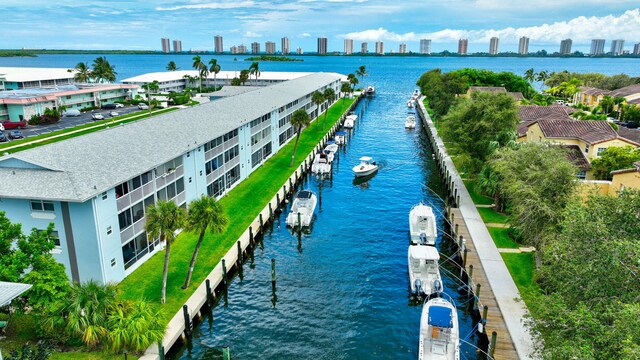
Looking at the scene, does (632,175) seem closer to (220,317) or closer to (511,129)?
(511,129)

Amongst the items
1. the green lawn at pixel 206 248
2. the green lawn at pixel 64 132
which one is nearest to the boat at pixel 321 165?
the green lawn at pixel 206 248

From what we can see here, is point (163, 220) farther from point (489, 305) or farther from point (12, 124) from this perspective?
point (12, 124)

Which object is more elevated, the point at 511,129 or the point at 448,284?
the point at 511,129

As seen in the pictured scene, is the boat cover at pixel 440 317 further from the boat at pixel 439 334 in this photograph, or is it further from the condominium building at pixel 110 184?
the condominium building at pixel 110 184

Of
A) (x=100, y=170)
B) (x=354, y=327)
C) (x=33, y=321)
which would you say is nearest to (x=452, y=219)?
(x=354, y=327)

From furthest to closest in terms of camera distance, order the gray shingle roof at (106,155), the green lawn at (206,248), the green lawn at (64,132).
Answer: the green lawn at (64,132)
the green lawn at (206,248)
the gray shingle roof at (106,155)

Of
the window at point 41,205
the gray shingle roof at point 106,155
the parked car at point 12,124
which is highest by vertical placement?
the gray shingle roof at point 106,155

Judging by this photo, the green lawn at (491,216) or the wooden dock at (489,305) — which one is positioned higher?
the green lawn at (491,216)

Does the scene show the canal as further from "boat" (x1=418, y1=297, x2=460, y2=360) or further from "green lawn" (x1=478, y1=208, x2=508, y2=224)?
"green lawn" (x1=478, y1=208, x2=508, y2=224)
